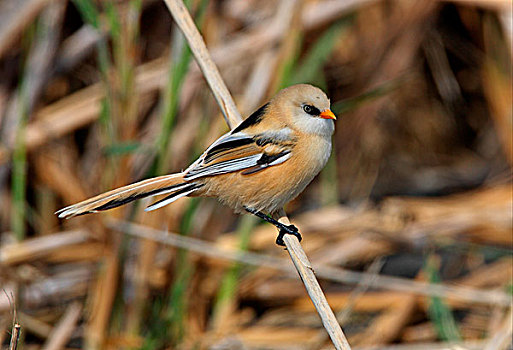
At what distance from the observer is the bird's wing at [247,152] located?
218 centimetres

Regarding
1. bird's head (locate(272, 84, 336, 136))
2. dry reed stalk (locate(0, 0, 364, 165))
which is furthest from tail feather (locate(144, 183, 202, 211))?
dry reed stalk (locate(0, 0, 364, 165))

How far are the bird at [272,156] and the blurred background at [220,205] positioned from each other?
38cm

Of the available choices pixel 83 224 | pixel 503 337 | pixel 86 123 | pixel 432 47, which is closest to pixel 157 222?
pixel 83 224

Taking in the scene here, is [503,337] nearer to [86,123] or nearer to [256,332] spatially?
[256,332]

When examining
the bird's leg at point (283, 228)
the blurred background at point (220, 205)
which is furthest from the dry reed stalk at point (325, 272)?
the bird's leg at point (283, 228)

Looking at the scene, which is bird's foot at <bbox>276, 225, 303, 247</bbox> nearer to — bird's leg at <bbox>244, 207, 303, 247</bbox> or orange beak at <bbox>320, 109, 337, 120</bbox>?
bird's leg at <bbox>244, 207, 303, 247</bbox>

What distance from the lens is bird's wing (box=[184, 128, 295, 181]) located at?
218cm

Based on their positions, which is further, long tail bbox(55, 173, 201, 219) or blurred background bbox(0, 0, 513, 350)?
blurred background bbox(0, 0, 513, 350)

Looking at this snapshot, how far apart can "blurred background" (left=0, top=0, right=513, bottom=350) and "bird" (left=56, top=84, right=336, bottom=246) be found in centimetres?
38

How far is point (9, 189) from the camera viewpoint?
3.46 m

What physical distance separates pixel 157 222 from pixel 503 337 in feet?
4.66

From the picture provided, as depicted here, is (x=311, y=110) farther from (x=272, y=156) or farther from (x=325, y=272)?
(x=325, y=272)

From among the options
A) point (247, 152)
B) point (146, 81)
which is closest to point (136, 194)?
point (247, 152)

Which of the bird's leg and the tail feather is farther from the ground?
the tail feather
